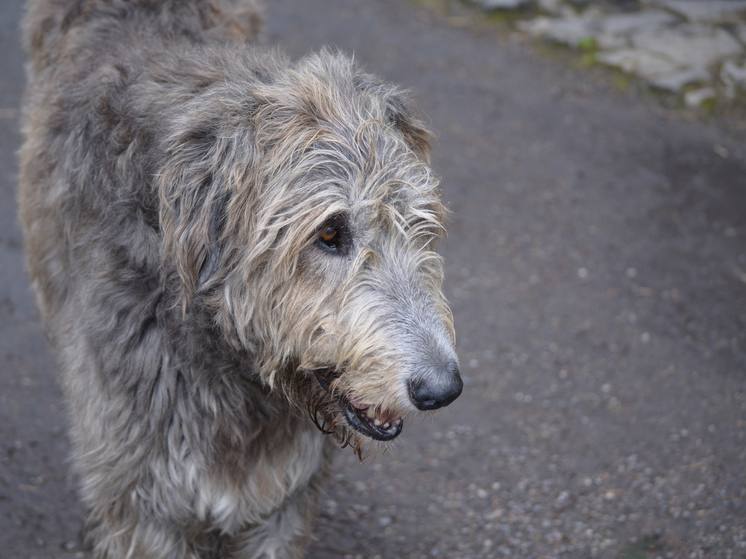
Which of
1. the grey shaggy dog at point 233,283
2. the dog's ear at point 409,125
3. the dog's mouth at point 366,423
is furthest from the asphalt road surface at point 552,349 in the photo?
the dog's ear at point 409,125

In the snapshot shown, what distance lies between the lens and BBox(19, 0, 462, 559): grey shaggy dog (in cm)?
224

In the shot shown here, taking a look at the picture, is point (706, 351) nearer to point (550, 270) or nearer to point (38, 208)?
point (550, 270)

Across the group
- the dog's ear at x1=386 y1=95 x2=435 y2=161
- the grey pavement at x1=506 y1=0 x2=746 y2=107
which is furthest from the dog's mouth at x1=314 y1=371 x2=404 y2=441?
the grey pavement at x1=506 y1=0 x2=746 y2=107

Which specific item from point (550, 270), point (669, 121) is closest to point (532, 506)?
point (550, 270)

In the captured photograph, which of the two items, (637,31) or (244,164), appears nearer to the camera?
(244,164)

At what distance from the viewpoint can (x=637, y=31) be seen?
7734mm

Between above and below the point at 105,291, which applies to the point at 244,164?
→ above

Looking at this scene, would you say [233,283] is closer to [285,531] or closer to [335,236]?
[335,236]

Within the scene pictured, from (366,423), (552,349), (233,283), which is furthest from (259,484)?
(552,349)

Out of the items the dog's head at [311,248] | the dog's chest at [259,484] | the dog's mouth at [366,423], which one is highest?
the dog's head at [311,248]

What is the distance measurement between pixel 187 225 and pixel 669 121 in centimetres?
593

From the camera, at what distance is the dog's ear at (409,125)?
8.52ft

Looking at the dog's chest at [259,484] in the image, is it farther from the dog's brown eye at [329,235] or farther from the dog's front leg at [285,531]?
the dog's brown eye at [329,235]

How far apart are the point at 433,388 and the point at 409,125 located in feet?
3.49
